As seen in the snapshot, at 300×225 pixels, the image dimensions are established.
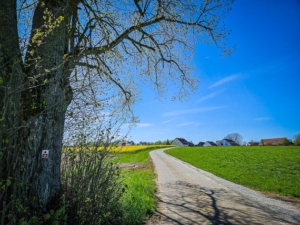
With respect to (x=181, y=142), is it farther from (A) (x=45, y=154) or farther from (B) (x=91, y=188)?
(A) (x=45, y=154)

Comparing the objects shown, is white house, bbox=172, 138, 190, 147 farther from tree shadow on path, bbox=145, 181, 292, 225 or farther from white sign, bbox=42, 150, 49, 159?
white sign, bbox=42, 150, 49, 159

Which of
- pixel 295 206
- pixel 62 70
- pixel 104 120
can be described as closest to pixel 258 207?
pixel 295 206

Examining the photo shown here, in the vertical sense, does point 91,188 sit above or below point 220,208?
above

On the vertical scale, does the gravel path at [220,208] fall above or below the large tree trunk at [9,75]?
below

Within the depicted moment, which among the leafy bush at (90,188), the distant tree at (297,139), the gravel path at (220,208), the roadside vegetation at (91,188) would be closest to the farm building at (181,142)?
the distant tree at (297,139)

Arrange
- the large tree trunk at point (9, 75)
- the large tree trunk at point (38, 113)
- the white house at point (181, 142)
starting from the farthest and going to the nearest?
the white house at point (181, 142), the large tree trunk at point (38, 113), the large tree trunk at point (9, 75)

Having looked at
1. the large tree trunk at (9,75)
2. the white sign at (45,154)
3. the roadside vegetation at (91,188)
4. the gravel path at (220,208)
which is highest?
the large tree trunk at (9,75)

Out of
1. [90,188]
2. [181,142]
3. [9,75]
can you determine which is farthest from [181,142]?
[9,75]

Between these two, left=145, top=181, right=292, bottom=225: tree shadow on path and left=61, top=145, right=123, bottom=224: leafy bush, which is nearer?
left=61, top=145, right=123, bottom=224: leafy bush

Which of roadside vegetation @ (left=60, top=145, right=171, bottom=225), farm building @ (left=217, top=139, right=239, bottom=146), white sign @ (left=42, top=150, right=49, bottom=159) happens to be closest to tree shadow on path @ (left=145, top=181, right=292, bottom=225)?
roadside vegetation @ (left=60, top=145, right=171, bottom=225)

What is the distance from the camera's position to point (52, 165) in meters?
4.21

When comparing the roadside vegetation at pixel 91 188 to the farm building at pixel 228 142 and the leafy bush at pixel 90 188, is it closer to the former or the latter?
the leafy bush at pixel 90 188

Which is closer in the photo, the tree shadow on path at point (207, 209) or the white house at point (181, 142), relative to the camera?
the tree shadow on path at point (207, 209)

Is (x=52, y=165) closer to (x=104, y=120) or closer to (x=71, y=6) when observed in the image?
(x=104, y=120)
